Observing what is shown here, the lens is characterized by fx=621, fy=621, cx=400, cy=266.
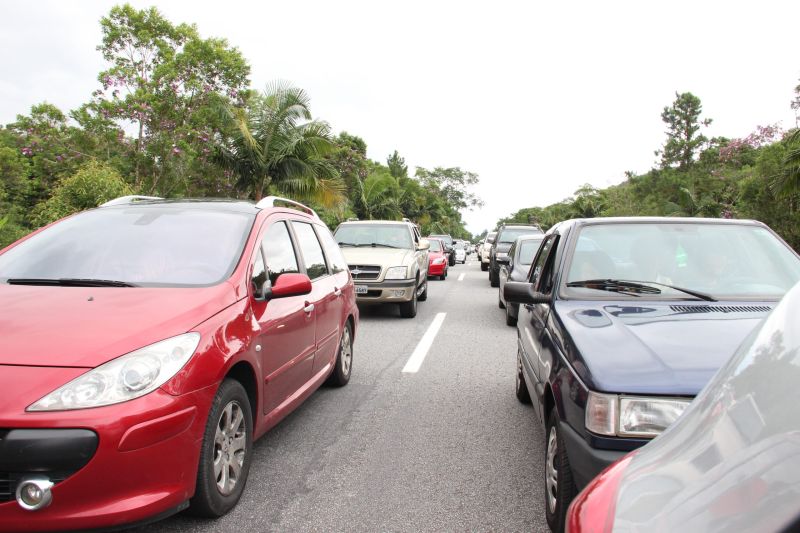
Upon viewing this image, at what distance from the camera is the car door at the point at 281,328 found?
146 inches

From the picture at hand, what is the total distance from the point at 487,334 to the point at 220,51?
1773cm

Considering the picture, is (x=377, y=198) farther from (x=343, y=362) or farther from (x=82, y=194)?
(x=343, y=362)

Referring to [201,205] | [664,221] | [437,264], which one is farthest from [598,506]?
[437,264]

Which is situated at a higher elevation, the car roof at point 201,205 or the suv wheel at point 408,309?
the car roof at point 201,205

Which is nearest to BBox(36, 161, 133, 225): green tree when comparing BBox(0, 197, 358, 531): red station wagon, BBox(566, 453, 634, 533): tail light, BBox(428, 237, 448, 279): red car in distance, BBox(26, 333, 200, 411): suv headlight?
BBox(428, 237, 448, 279): red car in distance

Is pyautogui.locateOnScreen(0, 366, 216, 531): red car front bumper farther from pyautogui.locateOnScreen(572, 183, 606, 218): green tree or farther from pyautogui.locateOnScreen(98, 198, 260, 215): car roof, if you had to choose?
pyautogui.locateOnScreen(572, 183, 606, 218): green tree

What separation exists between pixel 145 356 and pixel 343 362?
329cm

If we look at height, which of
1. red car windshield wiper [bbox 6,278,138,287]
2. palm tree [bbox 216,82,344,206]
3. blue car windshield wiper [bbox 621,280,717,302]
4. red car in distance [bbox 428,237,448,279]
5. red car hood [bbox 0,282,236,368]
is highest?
palm tree [bbox 216,82,344,206]

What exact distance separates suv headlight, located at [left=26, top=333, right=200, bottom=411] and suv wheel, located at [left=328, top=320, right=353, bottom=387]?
2903mm

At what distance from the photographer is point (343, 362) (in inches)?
234

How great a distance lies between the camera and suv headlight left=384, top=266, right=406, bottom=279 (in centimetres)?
1066

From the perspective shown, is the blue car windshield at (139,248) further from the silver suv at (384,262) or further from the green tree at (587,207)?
the green tree at (587,207)

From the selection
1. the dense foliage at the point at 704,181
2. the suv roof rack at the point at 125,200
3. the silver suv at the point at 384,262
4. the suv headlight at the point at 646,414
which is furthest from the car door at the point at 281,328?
the dense foliage at the point at 704,181

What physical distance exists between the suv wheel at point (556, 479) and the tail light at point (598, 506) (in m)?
1.22
